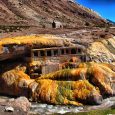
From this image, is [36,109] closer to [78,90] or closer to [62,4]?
[78,90]

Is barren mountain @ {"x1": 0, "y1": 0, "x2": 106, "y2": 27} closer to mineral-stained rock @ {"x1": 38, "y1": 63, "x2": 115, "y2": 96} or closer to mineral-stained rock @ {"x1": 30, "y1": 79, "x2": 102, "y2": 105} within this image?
mineral-stained rock @ {"x1": 38, "y1": 63, "x2": 115, "y2": 96}

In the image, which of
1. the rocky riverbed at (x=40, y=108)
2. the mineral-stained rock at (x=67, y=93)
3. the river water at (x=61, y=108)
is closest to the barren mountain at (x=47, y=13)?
the mineral-stained rock at (x=67, y=93)

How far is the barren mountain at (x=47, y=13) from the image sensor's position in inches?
4944

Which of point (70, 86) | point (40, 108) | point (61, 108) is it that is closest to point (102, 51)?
point (70, 86)

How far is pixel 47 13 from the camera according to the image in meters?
142

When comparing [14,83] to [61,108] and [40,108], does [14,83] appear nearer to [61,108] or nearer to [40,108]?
[40,108]

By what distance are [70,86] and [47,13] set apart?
8410 cm

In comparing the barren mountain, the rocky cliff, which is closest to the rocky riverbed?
the rocky cliff

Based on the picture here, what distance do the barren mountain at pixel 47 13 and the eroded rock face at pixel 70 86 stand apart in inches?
2165

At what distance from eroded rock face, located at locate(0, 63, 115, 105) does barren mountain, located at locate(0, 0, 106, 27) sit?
55.0m

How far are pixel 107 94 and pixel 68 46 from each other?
9.12m

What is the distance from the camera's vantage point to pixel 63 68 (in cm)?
6356

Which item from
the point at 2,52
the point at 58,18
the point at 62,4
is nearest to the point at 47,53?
the point at 2,52

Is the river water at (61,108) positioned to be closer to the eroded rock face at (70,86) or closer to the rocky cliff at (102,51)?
the eroded rock face at (70,86)
